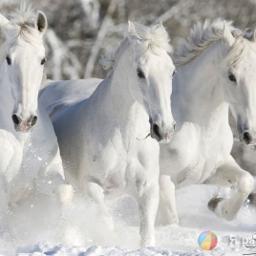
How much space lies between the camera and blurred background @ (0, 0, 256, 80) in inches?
858

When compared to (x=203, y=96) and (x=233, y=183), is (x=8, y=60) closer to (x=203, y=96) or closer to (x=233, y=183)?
(x=203, y=96)

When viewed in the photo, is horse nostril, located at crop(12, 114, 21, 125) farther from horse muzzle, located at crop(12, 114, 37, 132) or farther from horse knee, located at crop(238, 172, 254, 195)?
horse knee, located at crop(238, 172, 254, 195)

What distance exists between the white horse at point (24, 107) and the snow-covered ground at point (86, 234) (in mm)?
328

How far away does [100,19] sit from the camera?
76.6ft

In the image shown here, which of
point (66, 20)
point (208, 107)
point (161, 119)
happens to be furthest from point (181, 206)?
point (66, 20)

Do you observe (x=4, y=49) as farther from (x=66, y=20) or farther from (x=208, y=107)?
(x=66, y=20)

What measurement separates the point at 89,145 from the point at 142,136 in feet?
1.36

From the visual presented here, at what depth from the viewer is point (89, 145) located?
8789 millimetres

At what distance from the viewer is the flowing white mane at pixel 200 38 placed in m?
9.63

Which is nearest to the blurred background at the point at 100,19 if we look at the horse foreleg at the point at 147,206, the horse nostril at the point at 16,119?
the horse foreleg at the point at 147,206

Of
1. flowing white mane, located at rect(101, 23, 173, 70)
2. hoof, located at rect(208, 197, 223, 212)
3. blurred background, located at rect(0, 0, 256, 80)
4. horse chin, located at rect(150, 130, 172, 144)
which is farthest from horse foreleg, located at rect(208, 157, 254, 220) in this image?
blurred background, located at rect(0, 0, 256, 80)

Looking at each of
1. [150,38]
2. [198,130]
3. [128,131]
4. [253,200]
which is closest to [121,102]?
[128,131]

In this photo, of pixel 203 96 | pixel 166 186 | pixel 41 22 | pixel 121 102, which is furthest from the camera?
pixel 203 96

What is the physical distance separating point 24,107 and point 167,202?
202 cm
